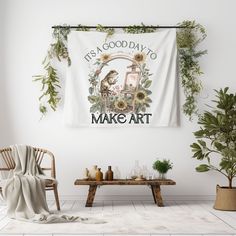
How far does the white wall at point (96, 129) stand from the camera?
6.34 metres

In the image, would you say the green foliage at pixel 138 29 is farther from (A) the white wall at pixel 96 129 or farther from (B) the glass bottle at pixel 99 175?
(B) the glass bottle at pixel 99 175

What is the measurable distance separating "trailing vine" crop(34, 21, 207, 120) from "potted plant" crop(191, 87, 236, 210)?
1.22 feet

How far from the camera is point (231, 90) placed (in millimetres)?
6418

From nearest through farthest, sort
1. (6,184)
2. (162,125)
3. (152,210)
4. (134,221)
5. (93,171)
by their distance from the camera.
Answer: (134,221)
(6,184)
(152,210)
(93,171)
(162,125)

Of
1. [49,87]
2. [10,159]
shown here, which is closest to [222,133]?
[49,87]

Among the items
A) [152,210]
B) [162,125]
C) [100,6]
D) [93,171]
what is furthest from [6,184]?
[100,6]

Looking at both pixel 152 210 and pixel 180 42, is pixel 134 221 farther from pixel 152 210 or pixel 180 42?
pixel 180 42

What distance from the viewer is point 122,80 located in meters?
6.36

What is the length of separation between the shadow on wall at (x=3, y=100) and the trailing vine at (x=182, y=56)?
1.43 feet

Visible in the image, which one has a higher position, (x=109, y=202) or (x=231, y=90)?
(x=231, y=90)

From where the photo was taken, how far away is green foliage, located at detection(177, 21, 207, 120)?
6352 mm

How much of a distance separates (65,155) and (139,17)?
2.06 meters

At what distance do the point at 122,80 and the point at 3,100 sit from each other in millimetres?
1582

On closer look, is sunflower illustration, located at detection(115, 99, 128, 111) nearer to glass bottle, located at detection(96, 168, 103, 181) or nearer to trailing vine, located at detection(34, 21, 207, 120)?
trailing vine, located at detection(34, 21, 207, 120)
